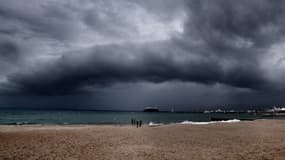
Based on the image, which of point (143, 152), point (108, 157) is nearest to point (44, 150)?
point (108, 157)

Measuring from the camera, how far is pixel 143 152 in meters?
16.9

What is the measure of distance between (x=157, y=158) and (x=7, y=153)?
31.6 feet

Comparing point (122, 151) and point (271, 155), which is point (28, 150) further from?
point (271, 155)

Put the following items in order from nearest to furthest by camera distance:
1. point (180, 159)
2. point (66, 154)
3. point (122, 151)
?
point (180, 159) → point (66, 154) → point (122, 151)

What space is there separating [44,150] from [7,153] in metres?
2.25

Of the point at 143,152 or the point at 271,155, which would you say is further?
the point at 143,152

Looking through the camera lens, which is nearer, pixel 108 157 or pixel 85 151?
pixel 108 157

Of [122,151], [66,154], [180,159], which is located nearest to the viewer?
[180,159]

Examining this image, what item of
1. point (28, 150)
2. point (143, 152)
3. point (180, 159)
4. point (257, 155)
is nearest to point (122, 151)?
point (143, 152)

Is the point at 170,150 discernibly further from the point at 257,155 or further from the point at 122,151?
the point at 257,155

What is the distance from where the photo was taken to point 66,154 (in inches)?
640

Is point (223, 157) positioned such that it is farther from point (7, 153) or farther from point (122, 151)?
point (7, 153)

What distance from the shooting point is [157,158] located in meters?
14.9

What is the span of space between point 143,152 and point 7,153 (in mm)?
8694
